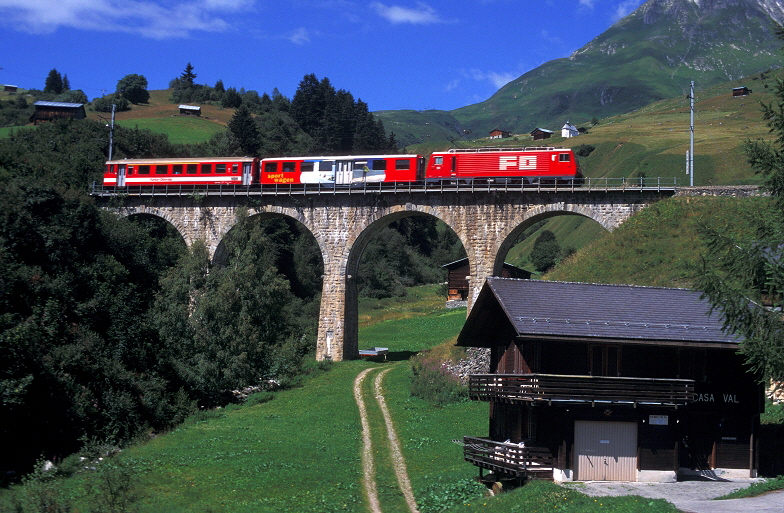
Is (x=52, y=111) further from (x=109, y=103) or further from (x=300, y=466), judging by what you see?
(x=300, y=466)

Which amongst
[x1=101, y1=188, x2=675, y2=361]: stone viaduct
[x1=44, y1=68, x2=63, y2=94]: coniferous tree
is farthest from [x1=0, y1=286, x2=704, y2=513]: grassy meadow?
[x1=44, y1=68, x2=63, y2=94]: coniferous tree

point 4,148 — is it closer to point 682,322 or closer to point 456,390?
point 456,390

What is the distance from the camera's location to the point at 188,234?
57.7 m

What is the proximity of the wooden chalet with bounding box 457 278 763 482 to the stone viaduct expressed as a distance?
23188 millimetres

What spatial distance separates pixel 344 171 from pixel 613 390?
116ft

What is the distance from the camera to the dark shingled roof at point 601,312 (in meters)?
22.7

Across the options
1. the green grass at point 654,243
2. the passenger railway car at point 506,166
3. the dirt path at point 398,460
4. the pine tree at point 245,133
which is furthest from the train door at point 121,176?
the green grass at point 654,243

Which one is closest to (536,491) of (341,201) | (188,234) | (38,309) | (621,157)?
(38,309)

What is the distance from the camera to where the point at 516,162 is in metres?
50.3

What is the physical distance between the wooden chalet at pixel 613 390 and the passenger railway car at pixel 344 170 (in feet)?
95.3

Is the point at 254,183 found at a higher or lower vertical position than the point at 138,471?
higher

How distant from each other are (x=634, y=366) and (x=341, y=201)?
106ft

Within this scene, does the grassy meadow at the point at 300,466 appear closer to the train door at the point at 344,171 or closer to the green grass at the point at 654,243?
the green grass at the point at 654,243

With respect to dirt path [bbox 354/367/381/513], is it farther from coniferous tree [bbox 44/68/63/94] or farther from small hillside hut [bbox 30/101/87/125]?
coniferous tree [bbox 44/68/63/94]
